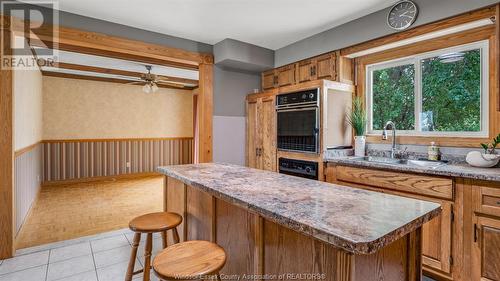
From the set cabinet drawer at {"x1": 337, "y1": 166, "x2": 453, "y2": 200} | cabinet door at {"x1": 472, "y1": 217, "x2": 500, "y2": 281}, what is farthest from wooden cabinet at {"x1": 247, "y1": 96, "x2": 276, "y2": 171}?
cabinet door at {"x1": 472, "y1": 217, "x2": 500, "y2": 281}

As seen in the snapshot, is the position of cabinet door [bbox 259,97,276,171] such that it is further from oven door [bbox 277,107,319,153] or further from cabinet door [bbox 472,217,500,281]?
cabinet door [bbox 472,217,500,281]

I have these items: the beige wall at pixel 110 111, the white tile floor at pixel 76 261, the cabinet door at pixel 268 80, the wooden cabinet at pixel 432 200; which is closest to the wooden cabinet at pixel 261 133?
the cabinet door at pixel 268 80

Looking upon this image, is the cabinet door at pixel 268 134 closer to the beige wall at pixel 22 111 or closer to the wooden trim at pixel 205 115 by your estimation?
the wooden trim at pixel 205 115

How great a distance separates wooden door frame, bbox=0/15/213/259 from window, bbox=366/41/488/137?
2.18 m

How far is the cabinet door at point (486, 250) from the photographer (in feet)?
5.85

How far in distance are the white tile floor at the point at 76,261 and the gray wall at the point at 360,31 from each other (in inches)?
89.9

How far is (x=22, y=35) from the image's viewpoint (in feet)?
8.53

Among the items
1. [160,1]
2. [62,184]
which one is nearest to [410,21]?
[160,1]

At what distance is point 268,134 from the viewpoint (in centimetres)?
374

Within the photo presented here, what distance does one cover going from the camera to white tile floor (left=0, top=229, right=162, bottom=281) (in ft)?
7.06

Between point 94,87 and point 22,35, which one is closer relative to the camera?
point 22,35

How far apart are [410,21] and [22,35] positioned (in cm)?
380

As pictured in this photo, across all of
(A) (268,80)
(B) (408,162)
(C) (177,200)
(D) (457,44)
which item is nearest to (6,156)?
(C) (177,200)

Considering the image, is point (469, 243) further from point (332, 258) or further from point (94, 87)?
point (94, 87)
